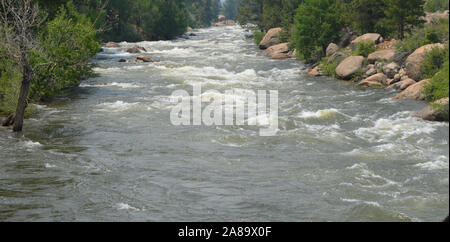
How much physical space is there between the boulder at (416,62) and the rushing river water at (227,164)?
1795 mm

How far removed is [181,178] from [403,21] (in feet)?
79.1

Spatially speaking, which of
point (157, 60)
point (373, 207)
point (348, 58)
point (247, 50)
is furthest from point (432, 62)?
point (247, 50)

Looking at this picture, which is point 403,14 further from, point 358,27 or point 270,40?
point 270,40

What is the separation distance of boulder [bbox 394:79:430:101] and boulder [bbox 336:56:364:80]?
6022 mm

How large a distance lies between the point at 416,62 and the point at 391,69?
9.00 feet

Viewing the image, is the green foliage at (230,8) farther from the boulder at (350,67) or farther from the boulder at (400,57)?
the boulder at (400,57)

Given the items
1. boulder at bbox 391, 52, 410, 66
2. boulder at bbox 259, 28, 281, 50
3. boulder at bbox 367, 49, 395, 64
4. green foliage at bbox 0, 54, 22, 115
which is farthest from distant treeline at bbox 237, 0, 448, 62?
green foliage at bbox 0, 54, 22, 115

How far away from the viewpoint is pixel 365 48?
1257 inches

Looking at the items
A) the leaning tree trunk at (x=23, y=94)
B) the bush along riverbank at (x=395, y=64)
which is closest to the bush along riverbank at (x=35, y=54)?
the leaning tree trunk at (x=23, y=94)

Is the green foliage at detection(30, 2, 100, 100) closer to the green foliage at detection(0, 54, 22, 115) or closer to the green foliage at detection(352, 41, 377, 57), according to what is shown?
the green foliage at detection(0, 54, 22, 115)

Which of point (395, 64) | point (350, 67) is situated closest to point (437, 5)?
point (395, 64)

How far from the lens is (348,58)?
31.8m

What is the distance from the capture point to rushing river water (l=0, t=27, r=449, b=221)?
11383 millimetres
